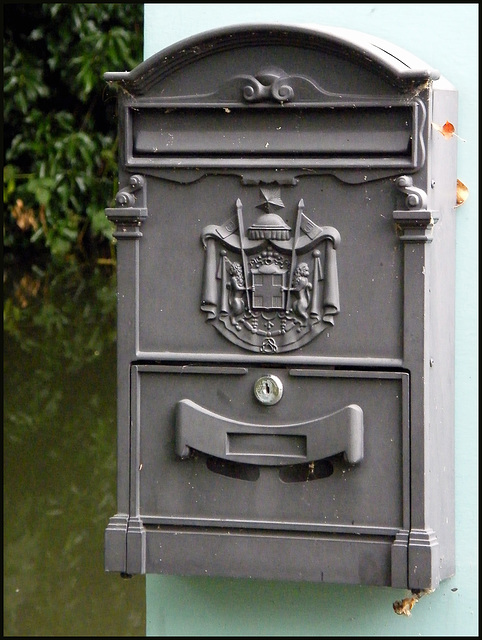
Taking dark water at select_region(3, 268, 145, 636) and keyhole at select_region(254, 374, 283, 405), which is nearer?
keyhole at select_region(254, 374, 283, 405)

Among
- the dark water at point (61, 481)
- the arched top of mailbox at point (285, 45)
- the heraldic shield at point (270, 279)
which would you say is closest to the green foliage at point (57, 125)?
the dark water at point (61, 481)

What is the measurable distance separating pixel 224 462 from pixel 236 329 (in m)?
0.31

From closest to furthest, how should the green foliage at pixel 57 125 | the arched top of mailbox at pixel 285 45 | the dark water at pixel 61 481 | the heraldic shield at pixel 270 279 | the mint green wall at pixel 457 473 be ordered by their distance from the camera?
the arched top of mailbox at pixel 285 45 → the heraldic shield at pixel 270 279 → the mint green wall at pixel 457 473 → the dark water at pixel 61 481 → the green foliage at pixel 57 125

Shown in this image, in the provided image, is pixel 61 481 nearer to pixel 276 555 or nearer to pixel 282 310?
pixel 276 555

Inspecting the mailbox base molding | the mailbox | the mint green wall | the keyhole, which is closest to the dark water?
the mint green wall

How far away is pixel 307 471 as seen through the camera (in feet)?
8.73

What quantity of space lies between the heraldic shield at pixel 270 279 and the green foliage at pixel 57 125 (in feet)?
21.0

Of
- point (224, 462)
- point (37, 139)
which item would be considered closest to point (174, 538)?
point (224, 462)

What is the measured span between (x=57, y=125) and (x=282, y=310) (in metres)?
7.21

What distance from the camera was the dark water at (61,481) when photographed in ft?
14.4

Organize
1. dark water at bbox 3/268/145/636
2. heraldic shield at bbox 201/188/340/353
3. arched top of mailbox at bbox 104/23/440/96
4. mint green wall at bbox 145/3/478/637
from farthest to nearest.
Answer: dark water at bbox 3/268/145/636
mint green wall at bbox 145/3/478/637
heraldic shield at bbox 201/188/340/353
arched top of mailbox at bbox 104/23/440/96

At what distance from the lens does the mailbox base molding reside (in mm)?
2564

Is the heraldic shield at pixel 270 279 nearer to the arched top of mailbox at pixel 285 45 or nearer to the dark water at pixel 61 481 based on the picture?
the arched top of mailbox at pixel 285 45

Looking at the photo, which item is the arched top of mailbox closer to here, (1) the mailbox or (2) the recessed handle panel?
(1) the mailbox
